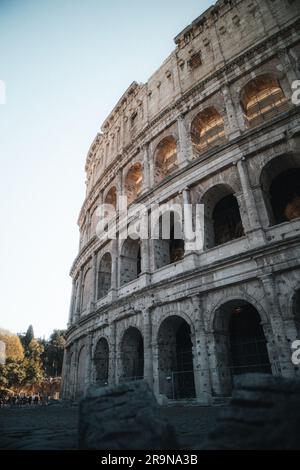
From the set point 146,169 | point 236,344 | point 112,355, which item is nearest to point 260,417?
point 236,344

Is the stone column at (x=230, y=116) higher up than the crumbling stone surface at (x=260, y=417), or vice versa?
the stone column at (x=230, y=116)

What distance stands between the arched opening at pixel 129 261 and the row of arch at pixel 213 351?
247 centimetres

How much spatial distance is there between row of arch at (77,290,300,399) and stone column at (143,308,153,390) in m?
0.18

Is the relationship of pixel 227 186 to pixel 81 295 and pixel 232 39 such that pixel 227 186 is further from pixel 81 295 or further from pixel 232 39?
pixel 81 295

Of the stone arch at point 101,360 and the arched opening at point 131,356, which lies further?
the stone arch at point 101,360

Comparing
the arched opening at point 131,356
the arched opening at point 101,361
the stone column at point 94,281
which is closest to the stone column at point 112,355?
the arched opening at point 131,356

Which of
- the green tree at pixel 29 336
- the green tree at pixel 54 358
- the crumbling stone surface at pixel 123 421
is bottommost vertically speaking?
the crumbling stone surface at pixel 123 421

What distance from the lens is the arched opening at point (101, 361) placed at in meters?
13.8

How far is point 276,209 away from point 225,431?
10393mm

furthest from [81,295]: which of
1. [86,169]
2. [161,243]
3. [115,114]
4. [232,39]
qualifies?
[232,39]

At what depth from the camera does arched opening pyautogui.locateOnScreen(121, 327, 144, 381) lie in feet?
39.8

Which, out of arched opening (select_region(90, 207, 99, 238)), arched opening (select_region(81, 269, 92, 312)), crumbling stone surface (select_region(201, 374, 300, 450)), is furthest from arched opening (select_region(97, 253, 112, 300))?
crumbling stone surface (select_region(201, 374, 300, 450))

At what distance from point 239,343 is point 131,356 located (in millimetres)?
4754

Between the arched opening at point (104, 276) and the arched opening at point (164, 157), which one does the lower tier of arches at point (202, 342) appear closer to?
the arched opening at point (104, 276)
